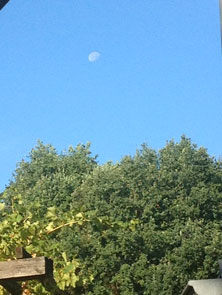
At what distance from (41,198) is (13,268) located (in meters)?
24.2

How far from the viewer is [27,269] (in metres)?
5.55


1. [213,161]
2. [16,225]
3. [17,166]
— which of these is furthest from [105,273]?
[16,225]

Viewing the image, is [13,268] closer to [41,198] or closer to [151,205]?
[151,205]

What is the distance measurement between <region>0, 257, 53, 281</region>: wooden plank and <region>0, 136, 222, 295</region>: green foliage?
15.0m

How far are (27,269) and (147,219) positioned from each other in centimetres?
2044

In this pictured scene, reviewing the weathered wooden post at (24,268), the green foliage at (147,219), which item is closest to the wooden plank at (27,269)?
the weathered wooden post at (24,268)

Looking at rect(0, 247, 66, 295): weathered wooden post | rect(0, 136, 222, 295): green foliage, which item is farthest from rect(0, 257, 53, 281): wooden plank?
rect(0, 136, 222, 295): green foliage

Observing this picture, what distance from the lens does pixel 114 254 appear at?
23.8 meters

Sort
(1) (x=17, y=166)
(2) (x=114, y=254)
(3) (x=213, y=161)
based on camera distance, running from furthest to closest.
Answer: (1) (x=17, y=166)
(3) (x=213, y=161)
(2) (x=114, y=254)

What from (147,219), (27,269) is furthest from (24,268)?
(147,219)

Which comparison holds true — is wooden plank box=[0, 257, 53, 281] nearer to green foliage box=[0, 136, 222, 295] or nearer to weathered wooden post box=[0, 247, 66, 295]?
weathered wooden post box=[0, 247, 66, 295]

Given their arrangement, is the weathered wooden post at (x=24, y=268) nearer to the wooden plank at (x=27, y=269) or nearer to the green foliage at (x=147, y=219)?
the wooden plank at (x=27, y=269)

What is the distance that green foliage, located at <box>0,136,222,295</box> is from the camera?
2356cm

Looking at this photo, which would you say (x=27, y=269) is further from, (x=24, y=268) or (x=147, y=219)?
(x=147, y=219)
